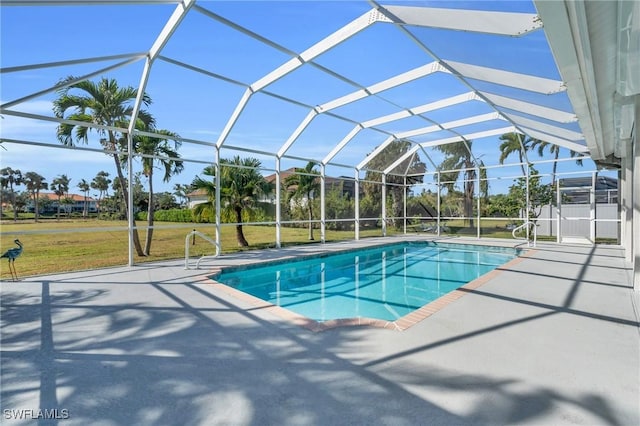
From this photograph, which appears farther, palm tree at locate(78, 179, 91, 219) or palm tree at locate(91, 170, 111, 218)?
palm tree at locate(91, 170, 111, 218)

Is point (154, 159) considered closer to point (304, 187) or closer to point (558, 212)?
point (304, 187)

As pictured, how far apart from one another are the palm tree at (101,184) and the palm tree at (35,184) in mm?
1210

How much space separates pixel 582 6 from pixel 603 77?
2089 millimetres

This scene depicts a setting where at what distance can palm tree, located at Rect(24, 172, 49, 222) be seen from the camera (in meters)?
7.59

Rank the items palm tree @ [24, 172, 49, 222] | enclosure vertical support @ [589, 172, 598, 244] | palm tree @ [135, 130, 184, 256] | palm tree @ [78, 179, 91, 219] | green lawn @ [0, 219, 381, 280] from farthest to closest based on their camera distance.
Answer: enclosure vertical support @ [589, 172, 598, 244] < palm tree @ [135, 130, 184, 256] < palm tree @ [78, 179, 91, 219] < palm tree @ [24, 172, 49, 222] < green lawn @ [0, 219, 381, 280]

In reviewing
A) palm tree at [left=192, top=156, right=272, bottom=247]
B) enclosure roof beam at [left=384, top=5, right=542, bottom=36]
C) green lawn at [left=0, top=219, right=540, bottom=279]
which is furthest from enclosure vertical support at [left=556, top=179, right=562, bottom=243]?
palm tree at [left=192, top=156, right=272, bottom=247]

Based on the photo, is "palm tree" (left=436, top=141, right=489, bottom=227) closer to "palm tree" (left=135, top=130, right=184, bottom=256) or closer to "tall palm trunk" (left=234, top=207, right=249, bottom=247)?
"tall palm trunk" (left=234, top=207, right=249, bottom=247)

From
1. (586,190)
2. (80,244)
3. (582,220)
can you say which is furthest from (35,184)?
(582,220)

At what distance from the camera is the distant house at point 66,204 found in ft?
25.7

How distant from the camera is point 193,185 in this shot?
1159cm

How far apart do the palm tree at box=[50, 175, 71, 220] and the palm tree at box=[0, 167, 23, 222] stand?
81 cm

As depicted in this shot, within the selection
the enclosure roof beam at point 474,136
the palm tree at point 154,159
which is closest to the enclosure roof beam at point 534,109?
the enclosure roof beam at point 474,136

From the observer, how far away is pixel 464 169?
14.7 metres

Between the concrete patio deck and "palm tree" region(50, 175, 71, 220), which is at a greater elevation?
"palm tree" region(50, 175, 71, 220)
